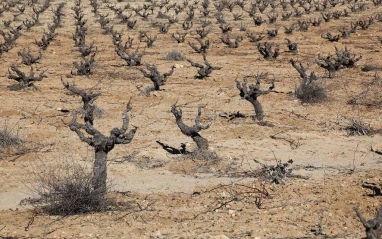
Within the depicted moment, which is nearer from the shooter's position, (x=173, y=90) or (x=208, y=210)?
(x=208, y=210)

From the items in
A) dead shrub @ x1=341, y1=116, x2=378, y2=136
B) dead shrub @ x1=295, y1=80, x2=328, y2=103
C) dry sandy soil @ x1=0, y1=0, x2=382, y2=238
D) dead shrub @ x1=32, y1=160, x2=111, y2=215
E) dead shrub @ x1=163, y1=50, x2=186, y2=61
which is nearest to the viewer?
dry sandy soil @ x1=0, y1=0, x2=382, y2=238

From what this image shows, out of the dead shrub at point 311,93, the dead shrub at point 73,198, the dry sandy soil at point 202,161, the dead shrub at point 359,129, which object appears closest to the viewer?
the dry sandy soil at point 202,161

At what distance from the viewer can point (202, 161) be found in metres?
7.38

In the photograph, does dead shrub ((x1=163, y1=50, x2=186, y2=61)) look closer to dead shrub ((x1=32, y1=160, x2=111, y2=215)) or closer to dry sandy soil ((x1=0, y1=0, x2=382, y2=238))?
dry sandy soil ((x1=0, y1=0, x2=382, y2=238))

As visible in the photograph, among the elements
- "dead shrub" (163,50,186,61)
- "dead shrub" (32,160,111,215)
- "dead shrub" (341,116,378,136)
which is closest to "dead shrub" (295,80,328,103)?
"dead shrub" (341,116,378,136)

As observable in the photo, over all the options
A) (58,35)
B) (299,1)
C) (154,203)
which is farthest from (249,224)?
(299,1)

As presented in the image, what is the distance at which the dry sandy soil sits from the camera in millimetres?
5008

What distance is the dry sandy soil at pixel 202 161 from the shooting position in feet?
16.4

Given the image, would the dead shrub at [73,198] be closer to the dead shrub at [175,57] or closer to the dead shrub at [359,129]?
the dead shrub at [359,129]

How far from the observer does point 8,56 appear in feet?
57.6

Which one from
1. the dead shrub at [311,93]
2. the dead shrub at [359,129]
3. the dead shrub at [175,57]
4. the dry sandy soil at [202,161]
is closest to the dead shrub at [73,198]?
the dry sandy soil at [202,161]

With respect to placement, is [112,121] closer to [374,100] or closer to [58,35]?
[374,100]

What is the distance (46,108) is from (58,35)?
40.7ft

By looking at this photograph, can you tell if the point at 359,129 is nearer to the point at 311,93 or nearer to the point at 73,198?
the point at 311,93
